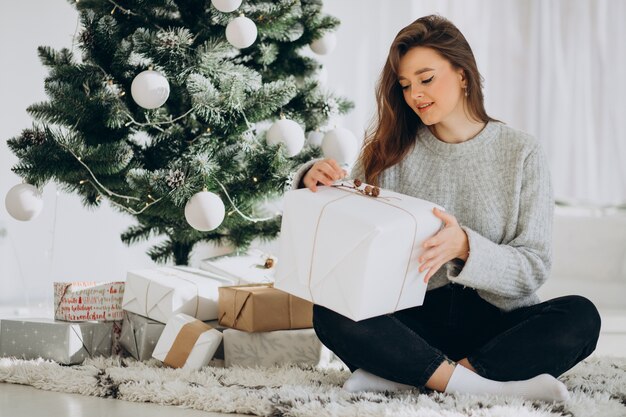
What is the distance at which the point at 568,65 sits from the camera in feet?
9.95

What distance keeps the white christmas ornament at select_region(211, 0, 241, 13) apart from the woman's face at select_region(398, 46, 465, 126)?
47 centimetres

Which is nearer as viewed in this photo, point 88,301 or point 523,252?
point 523,252

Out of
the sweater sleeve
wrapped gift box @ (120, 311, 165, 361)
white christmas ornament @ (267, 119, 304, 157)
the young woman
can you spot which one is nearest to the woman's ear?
the young woman

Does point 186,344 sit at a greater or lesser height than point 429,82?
lesser

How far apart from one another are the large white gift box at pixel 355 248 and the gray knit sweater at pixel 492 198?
0.40ft

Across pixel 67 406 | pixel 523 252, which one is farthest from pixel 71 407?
pixel 523 252

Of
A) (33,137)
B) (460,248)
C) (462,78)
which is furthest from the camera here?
(33,137)

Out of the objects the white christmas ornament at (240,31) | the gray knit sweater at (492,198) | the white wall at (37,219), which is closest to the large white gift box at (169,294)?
the gray knit sweater at (492,198)

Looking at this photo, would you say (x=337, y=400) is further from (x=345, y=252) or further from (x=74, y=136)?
(x=74, y=136)

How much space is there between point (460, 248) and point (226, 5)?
0.85 meters

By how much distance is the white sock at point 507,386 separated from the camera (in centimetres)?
141

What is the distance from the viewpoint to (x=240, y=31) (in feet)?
6.05

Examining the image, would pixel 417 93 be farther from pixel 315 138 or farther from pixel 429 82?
pixel 315 138

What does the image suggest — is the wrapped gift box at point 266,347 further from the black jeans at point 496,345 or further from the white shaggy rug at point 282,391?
the black jeans at point 496,345
